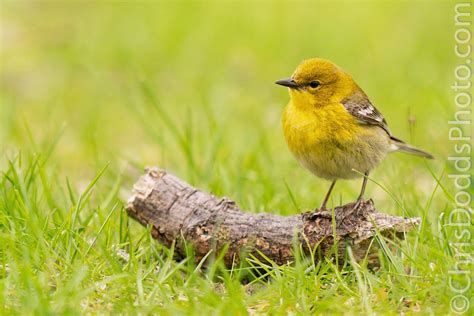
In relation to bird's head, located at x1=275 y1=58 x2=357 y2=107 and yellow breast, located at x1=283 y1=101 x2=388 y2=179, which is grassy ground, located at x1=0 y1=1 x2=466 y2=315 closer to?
yellow breast, located at x1=283 y1=101 x2=388 y2=179

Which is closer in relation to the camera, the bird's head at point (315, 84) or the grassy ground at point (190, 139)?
the grassy ground at point (190, 139)

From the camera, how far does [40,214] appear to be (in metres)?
5.07

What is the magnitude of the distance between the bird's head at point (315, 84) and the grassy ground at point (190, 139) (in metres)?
0.65

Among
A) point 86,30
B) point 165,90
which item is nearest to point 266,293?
point 165,90

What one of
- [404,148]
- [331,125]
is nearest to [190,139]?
[331,125]

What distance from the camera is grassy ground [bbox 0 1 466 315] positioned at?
434cm

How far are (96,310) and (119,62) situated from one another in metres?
7.33

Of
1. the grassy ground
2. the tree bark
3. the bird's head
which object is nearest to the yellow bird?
the bird's head

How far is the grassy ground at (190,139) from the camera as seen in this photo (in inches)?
171

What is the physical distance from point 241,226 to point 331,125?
1093 millimetres

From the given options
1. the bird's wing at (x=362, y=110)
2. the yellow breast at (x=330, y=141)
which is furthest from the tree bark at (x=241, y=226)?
the bird's wing at (x=362, y=110)

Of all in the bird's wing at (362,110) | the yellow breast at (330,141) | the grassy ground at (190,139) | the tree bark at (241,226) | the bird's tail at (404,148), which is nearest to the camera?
the grassy ground at (190,139)

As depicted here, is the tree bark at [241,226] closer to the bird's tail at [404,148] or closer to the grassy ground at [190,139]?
the grassy ground at [190,139]

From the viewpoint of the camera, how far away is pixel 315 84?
230 inches
